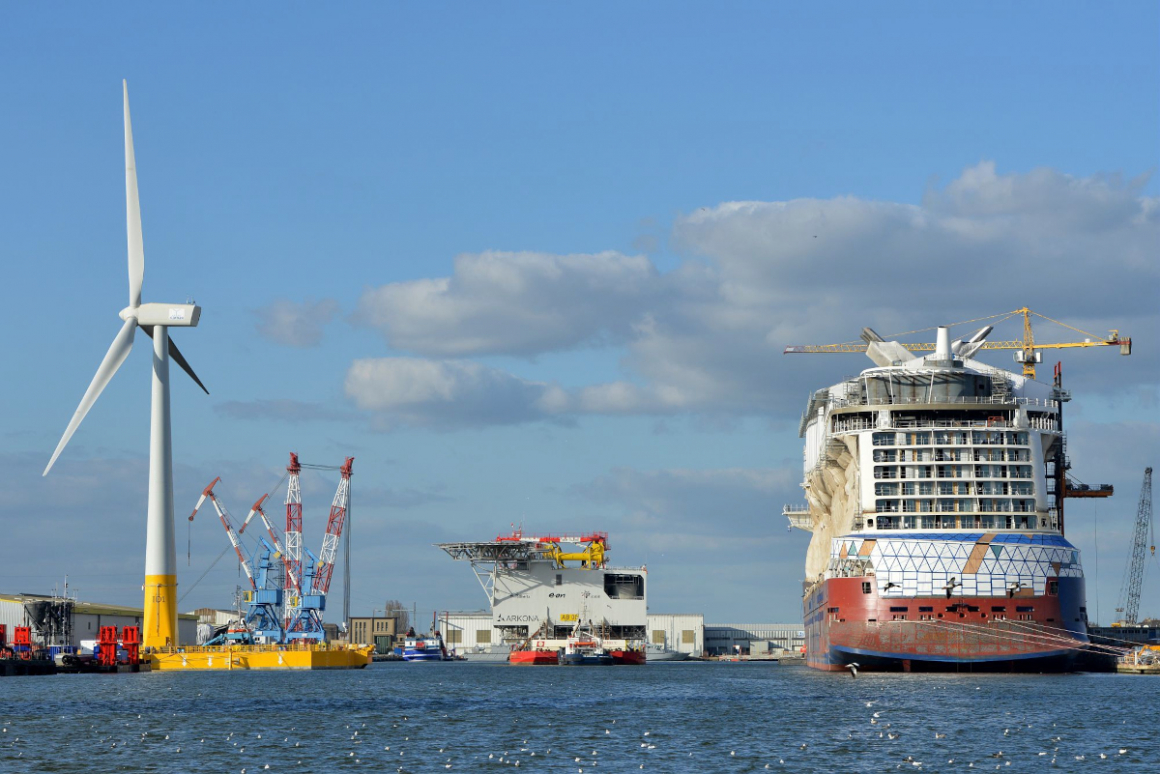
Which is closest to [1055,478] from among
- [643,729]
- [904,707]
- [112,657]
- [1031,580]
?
[1031,580]

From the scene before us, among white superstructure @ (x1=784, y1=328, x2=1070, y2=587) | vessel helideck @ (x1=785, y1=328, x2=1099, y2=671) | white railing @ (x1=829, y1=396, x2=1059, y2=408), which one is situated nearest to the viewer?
vessel helideck @ (x1=785, y1=328, x2=1099, y2=671)

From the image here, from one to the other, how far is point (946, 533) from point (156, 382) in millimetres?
77641

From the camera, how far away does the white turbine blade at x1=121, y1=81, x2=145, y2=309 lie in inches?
5719

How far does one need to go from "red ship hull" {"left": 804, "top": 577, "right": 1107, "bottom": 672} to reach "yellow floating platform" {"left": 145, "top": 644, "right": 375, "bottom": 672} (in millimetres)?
77958

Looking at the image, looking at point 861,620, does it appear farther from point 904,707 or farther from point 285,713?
point 285,713

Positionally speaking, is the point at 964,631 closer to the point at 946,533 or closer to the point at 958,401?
the point at 946,533

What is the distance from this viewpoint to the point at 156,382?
148250 millimetres

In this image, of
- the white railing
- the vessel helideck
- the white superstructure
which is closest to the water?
the vessel helideck

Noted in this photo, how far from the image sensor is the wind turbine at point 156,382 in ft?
477

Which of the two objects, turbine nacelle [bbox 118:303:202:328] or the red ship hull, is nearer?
the red ship hull

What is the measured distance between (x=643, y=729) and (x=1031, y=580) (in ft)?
169

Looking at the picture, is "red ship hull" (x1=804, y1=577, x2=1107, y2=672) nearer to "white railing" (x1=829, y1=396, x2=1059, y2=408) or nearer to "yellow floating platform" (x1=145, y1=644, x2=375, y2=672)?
"white railing" (x1=829, y1=396, x2=1059, y2=408)

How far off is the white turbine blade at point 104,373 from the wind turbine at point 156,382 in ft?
0.30

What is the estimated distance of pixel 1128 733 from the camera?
74250mm
